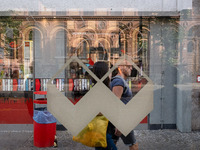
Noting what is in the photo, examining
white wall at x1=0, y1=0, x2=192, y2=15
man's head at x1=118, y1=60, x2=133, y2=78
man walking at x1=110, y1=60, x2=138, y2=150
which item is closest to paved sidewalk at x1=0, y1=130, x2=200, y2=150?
man walking at x1=110, y1=60, x2=138, y2=150

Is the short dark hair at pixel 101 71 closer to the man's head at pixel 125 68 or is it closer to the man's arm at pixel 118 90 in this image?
the man's arm at pixel 118 90

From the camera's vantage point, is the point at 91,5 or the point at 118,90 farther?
the point at 91,5

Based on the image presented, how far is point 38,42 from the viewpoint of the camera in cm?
544

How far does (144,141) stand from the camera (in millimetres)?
4895

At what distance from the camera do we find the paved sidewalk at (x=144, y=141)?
4.68 metres

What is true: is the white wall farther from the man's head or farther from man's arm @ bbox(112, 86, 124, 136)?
man's arm @ bbox(112, 86, 124, 136)

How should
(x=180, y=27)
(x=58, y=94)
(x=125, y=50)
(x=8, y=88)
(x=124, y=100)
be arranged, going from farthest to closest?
(x=8, y=88), (x=180, y=27), (x=125, y=50), (x=58, y=94), (x=124, y=100)

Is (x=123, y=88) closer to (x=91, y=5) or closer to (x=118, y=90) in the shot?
(x=118, y=90)

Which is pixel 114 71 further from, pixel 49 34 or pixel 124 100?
pixel 49 34

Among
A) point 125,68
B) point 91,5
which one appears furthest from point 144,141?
point 91,5

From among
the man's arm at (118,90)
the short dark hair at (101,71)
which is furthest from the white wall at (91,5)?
the man's arm at (118,90)

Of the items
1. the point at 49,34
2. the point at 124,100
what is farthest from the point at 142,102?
the point at 49,34

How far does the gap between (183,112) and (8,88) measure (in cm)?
392

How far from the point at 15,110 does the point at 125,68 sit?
9.85 feet
